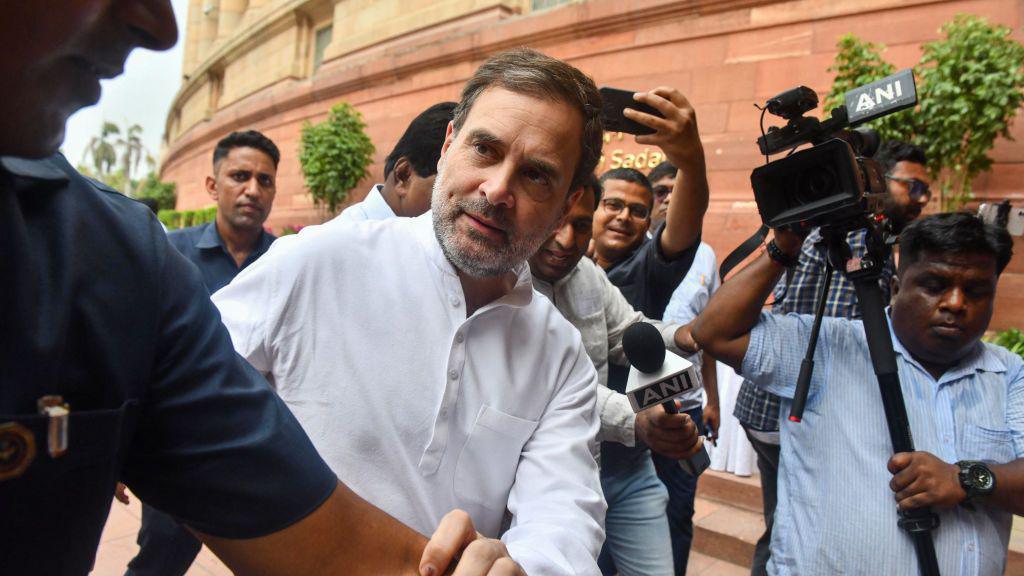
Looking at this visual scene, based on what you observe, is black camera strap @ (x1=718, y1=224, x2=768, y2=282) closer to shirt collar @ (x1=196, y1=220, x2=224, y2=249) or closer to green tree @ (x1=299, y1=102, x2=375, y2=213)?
shirt collar @ (x1=196, y1=220, x2=224, y2=249)

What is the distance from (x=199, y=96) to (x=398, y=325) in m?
27.5

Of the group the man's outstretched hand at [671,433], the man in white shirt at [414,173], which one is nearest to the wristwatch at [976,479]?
the man's outstretched hand at [671,433]

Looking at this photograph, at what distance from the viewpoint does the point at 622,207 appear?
11.4 feet

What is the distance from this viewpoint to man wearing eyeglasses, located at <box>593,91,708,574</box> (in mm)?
2293

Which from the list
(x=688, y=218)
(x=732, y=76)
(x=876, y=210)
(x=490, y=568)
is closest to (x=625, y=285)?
(x=688, y=218)

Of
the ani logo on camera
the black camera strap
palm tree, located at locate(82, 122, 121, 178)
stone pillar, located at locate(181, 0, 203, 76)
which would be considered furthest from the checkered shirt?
palm tree, located at locate(82, 122, 121, 178)

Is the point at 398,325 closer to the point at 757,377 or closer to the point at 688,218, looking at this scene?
the point at 688,218

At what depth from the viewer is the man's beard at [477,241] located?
1576 millimetres

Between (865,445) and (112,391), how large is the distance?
2270 mm

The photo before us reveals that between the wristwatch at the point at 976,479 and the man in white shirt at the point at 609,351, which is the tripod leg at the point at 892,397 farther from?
the man in white shirt at the point at 609,351

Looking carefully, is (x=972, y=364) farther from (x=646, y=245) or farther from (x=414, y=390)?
(x=414, y=390)

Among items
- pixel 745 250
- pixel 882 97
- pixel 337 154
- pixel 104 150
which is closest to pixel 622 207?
pixel 745 250

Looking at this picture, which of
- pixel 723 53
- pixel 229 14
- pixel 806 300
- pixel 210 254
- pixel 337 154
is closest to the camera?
pixel 806 300

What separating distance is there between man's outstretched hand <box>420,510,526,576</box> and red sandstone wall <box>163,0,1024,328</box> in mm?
6473
